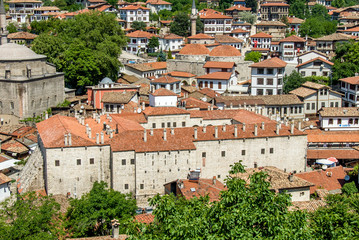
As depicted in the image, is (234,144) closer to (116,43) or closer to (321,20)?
(116,43)

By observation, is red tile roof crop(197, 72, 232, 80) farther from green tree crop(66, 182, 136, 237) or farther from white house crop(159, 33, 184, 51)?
green tree crop(66, 182, 136, 237)

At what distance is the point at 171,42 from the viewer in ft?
332

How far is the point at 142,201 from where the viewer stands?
129ft

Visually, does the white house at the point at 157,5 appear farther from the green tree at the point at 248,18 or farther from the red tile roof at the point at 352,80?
the red tile roof at the point at 352,80

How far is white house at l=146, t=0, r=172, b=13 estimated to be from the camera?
130 m

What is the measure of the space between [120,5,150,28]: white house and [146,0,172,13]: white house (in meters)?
12.1

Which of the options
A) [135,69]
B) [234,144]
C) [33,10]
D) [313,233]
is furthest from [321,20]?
[313,233]

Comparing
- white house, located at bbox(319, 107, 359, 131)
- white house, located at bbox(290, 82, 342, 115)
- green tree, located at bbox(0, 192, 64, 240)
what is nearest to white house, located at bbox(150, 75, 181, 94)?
white house, located at bbox(290, 82, 342, 115)

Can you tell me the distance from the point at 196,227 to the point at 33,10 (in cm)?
11720

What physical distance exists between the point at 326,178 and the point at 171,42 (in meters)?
64.8

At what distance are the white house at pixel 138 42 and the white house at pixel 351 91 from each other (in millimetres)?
45285

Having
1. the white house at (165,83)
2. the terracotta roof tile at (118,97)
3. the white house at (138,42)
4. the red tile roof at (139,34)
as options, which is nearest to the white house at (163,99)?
the terracotta roof tile at (118,97)

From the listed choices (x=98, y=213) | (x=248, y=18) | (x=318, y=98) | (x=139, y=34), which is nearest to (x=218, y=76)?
(x=318, y=98)

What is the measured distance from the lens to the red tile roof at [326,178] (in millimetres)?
40375
